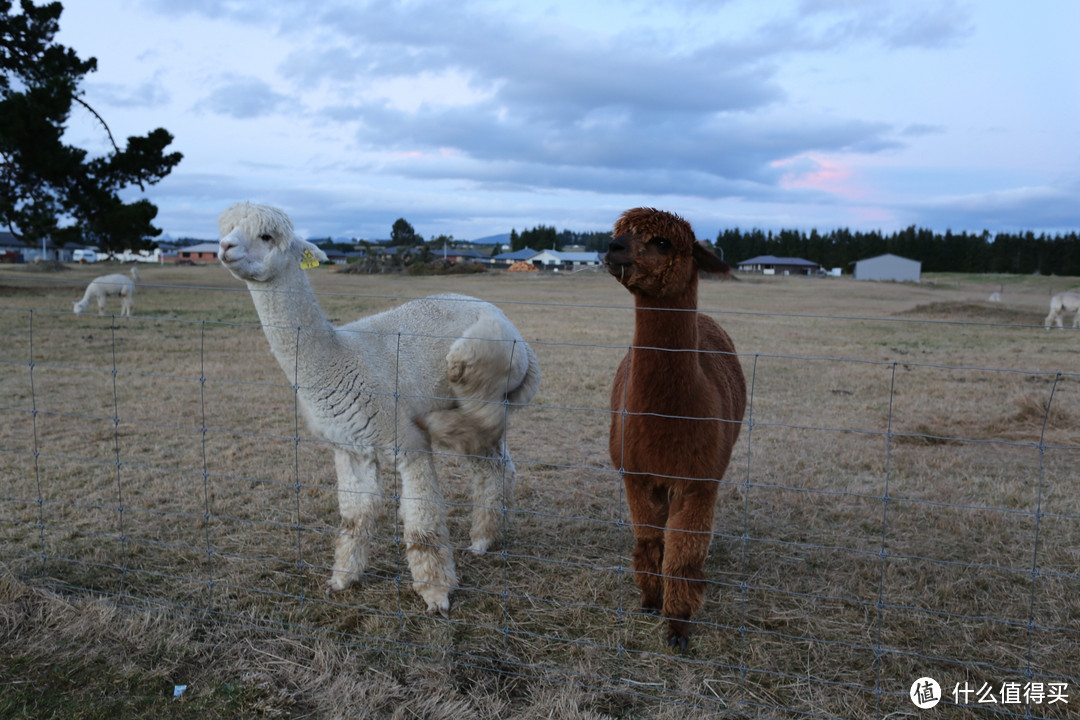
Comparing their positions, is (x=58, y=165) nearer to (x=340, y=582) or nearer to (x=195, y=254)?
(x=340, y=582)

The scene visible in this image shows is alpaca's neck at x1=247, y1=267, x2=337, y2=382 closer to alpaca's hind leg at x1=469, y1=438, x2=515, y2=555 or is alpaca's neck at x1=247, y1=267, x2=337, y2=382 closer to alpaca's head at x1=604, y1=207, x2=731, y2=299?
alpaca's hind leg at x1=469, y1=438, x2=515, y2=555

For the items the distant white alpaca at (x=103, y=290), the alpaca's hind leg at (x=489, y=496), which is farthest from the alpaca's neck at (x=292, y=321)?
the distant white alpaca at (x=103, y=290)

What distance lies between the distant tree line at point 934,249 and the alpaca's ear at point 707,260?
187ft

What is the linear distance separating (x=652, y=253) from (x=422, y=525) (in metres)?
1.83

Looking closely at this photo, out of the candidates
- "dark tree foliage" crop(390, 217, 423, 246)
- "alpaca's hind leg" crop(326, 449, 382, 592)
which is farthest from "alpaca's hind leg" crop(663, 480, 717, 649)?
"dark tree foliage" crop(390, 217, 423, 246)

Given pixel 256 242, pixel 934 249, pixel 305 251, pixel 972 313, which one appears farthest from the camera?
pixel 934 249

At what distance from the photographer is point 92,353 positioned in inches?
402

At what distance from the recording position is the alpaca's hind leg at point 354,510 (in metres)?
3.61

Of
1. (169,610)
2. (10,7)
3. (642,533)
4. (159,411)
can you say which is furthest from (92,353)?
(10,7)

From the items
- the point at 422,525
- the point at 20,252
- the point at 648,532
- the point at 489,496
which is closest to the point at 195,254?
the point at 20,252

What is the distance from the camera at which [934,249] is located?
243 ft

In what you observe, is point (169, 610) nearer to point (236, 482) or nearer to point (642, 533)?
point (236, 482)

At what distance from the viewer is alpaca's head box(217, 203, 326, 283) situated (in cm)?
313

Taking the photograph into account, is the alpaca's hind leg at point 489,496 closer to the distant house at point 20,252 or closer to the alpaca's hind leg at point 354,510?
the alpaca's hind leg at point 354,510
